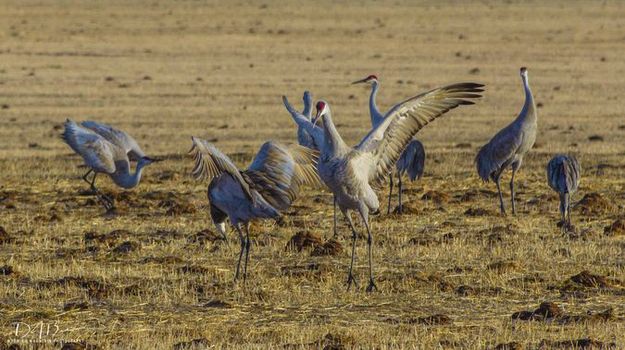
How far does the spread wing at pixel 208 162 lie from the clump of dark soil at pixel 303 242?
154cm

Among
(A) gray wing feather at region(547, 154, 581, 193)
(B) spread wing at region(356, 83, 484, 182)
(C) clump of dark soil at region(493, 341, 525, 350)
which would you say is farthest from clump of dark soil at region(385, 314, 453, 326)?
(A) gray wing feather at region(547, 154, 581, 193)

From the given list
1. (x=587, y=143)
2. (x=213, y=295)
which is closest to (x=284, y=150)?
(x=213, y=295)

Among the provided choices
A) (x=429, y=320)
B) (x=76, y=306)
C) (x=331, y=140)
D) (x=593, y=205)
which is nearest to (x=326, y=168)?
(x=331, y=140)

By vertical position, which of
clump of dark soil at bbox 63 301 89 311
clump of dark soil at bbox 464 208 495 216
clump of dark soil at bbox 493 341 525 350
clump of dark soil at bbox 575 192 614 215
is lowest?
clump of dark soil at bbox 493 341 525 350

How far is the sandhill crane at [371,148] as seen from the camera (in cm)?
953

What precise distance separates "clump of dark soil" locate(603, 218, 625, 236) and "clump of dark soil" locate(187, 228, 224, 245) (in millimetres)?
3619

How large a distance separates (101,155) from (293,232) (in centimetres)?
319

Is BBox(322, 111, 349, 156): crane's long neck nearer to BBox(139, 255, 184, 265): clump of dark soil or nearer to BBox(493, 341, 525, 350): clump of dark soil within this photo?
BBox(139, 255, 184, 265): clump of dark soil

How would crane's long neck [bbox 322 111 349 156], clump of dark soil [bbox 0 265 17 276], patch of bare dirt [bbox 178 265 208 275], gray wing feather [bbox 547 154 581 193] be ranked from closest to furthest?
1. crane's long neck [bbox 322 111 349 156]
2. clump of dark soil [bbox 0 265 17 276]
3. patch of bare dirt [bbox 178 265 208 275]
4. gray wing feather [bbox 547 154 581 193]

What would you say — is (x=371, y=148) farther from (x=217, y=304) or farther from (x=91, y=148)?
(x=91, y=148)

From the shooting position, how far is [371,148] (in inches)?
383

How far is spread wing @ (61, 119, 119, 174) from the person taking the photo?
14.2 metres

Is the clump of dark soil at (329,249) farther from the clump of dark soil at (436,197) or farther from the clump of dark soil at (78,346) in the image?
the clump of dark soil at (78,346)

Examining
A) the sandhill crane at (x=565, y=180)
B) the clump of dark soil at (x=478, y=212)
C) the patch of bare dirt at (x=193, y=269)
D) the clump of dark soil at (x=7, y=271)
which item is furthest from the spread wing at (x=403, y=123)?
the clump of dark soil at (x=478, y=212)
